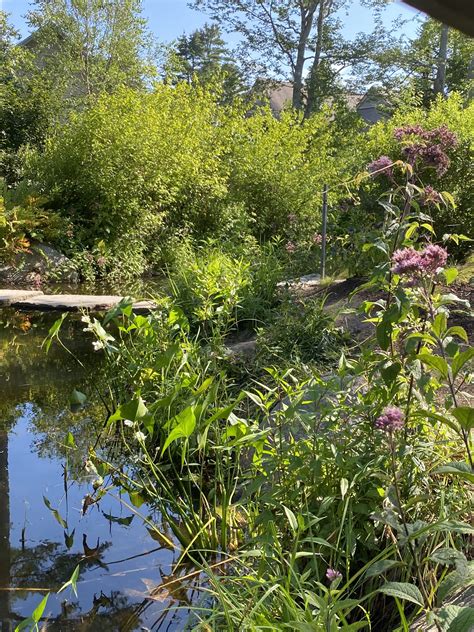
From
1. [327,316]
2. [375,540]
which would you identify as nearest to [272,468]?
[375,540]

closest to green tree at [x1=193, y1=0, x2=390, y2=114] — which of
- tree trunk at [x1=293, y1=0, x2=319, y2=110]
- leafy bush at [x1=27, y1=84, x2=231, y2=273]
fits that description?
tree trunk at [x1=293, y1=0, x2=319, y2=110]

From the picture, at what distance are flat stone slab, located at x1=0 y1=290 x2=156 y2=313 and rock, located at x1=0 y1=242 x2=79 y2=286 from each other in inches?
53.4

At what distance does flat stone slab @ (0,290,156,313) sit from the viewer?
24.2ft

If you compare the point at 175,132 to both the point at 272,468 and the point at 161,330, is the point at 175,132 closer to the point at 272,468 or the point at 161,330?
the point at 161,330

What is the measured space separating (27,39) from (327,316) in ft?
77.6

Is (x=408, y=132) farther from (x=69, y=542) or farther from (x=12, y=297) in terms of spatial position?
(x=12, y=297)

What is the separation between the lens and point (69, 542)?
2703 mm

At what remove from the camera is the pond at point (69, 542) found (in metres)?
2.27

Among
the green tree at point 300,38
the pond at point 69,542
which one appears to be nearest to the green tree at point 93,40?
the green tree at point 300,38

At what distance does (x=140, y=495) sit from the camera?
3.10m

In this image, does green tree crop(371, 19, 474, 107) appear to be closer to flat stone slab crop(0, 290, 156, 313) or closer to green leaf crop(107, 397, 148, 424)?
flat stone slab crop(0, 290, 156, 313)

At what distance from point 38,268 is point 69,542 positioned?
23.9 ft

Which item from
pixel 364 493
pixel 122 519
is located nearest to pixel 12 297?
pixel 122 519

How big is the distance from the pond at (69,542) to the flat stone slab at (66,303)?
3062mm
